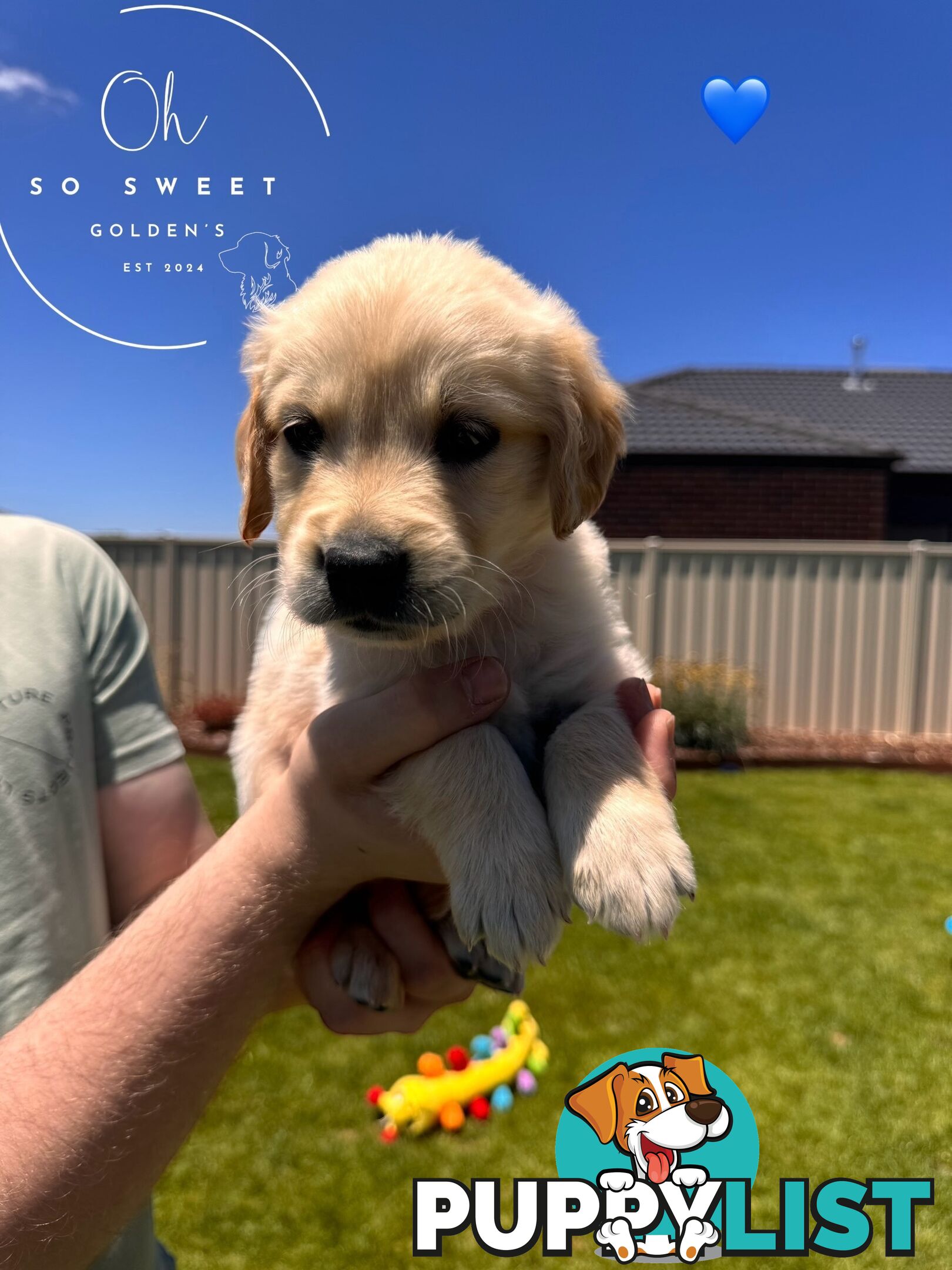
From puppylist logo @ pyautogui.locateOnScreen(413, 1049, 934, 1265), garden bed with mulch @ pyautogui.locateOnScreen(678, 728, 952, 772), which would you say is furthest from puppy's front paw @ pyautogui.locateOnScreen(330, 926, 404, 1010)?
garden bed with mulch @ pyautogui.locateOnScreen(678, 728, 952, 772)

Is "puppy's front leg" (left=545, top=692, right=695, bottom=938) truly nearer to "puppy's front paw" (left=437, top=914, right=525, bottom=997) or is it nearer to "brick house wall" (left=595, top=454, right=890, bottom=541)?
"puppy's front paw" (left=437, top=914, right=525, bottom=997)

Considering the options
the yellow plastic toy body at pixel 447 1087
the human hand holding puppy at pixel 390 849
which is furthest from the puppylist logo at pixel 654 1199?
the human hand holding puppy at pixel 390 849

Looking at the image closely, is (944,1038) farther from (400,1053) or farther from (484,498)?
(484,498)

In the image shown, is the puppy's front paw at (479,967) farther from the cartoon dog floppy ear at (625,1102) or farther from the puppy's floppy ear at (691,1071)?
the puppy's floppy ear at (691,1071)

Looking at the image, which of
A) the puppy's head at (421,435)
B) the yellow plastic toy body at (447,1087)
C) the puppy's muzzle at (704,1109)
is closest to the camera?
the puppy's head at (421,435)

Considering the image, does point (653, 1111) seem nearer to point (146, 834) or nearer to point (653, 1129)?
point (653, 1129)

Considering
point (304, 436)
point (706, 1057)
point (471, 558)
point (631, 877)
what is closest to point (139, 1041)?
point (631, 877)
